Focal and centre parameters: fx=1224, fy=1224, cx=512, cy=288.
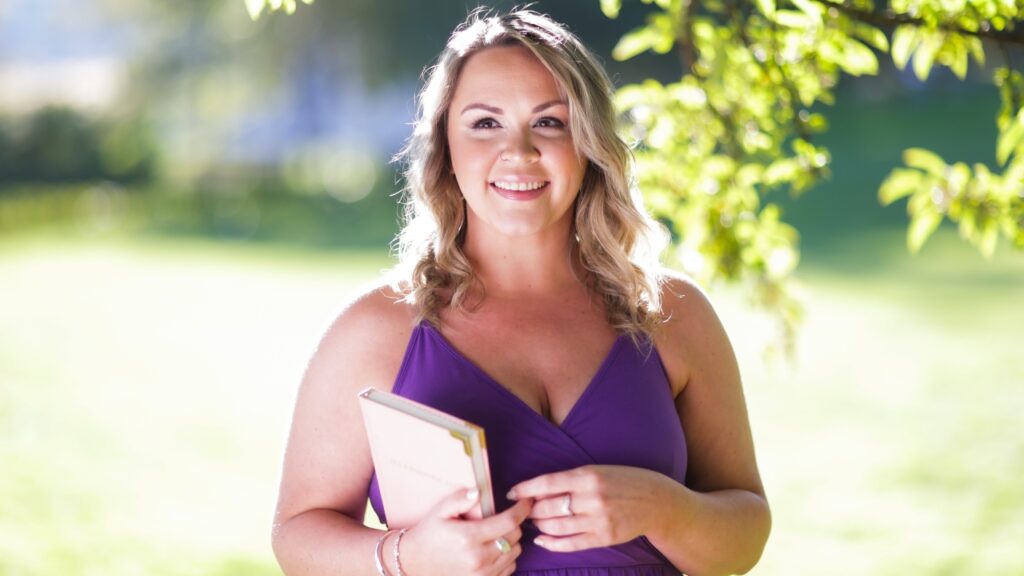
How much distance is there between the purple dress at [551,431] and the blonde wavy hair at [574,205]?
0.40 feet

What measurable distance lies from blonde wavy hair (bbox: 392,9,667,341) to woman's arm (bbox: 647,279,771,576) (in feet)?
0.26

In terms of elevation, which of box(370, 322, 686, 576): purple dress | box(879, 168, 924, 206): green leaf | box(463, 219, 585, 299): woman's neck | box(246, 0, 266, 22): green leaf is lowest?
box(370, 322, 686, 576): purple dress

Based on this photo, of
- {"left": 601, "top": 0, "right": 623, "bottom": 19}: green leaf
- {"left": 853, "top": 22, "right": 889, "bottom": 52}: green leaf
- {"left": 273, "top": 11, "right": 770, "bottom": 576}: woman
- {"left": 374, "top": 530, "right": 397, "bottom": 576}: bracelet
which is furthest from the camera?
{"left": 601, "top": 0, "right": 623, "bottom": 19}: green leaf

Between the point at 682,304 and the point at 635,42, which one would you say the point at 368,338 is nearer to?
the point at 682,304

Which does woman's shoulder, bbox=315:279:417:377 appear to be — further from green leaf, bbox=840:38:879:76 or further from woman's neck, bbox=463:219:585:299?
green leaf, bbox=840:38:879:76

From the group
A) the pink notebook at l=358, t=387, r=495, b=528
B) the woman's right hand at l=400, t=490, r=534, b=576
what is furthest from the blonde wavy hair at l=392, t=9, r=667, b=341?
the woman's right hand at l=400, t=490, r=534, b=576

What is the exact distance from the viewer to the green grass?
241 inches

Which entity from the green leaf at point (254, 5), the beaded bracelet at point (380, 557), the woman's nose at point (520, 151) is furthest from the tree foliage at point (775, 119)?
the beaded bracelet at point (380, 557)

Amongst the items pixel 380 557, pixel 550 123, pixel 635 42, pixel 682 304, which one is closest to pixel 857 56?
pixel 635 42

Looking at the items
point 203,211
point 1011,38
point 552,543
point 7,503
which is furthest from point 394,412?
point 203,211

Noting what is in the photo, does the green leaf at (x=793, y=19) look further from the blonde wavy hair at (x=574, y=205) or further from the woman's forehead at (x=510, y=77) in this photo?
the woman's forehead at (x=510, y=77)

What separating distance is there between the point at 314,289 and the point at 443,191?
1058 centimetres

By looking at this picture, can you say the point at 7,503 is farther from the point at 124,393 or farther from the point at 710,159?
the point at 710,159

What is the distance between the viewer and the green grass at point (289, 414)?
6109mm
